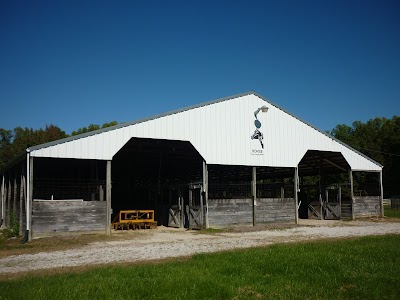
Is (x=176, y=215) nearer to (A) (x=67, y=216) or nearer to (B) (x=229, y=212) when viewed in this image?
(B) (x=229, y=212)

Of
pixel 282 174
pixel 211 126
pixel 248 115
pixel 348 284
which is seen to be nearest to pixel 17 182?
pixel 211 126

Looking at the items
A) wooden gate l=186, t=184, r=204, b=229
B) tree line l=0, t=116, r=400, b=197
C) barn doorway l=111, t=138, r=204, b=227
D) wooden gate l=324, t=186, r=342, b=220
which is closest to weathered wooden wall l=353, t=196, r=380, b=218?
wooden gate l=324, t=186, r=342, b=220

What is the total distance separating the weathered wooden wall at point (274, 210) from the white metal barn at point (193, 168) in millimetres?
59

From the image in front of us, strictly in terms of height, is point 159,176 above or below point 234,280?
above

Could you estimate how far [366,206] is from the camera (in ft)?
94.9

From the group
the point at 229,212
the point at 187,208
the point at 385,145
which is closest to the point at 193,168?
the point at 187,208

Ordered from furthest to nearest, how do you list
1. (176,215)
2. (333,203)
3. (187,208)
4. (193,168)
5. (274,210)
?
(193,168), (333,203), (176,215), (274,210), (187,208)

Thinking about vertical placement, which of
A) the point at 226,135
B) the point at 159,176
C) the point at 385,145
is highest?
the point at 385,145

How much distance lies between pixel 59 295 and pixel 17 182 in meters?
20.7

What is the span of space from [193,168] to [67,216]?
1450cm

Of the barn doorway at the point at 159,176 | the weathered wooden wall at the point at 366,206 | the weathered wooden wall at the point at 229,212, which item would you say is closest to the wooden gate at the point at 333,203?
the weathered wooden wall at the point at 366,206

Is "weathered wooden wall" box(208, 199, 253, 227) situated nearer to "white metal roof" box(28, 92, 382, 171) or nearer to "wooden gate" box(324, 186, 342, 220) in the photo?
"white metal roof" box(28, 92, 382, 171)

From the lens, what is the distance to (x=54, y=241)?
16.3 meters

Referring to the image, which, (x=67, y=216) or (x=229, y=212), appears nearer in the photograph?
(x=67, y=216)
